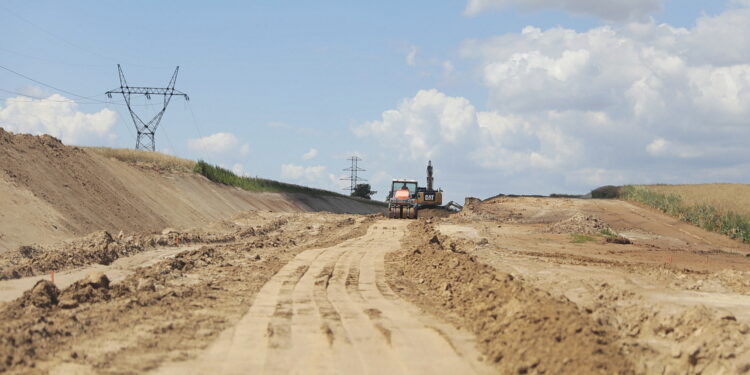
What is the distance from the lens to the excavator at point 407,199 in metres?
47.0

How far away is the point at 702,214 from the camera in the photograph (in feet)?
Answer: 125

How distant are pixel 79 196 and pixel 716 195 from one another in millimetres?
36218

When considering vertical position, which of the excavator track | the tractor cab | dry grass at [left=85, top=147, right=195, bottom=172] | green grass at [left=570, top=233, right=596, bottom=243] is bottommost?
green grass at [left=570, top=233, right=596, bottom=243]

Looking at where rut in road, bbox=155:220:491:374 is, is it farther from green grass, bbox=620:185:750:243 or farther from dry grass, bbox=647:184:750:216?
dry grass, bbox=647:184:750:216

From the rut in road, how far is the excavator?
3138 centimetres

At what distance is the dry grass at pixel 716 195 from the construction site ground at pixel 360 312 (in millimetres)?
18907

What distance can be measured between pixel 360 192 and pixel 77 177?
3203 inches

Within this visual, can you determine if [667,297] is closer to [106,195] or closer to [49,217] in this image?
[49,217]

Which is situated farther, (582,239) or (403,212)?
(403,212)

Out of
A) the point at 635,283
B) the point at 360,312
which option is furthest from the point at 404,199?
the point at 360,312

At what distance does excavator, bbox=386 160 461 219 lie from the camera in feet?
154

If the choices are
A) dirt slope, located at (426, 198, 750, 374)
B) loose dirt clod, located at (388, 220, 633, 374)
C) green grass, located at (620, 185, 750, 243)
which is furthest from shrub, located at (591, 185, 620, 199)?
loose dirt clod, located at (388, 220, 633, 374)

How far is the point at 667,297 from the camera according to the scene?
1259cm

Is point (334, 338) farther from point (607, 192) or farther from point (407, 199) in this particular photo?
point (607, 192)
